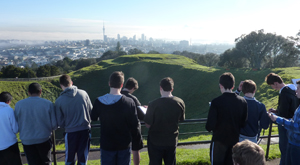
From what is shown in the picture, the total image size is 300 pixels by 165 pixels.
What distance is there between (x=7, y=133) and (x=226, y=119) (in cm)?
408

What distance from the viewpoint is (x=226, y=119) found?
3633 mm

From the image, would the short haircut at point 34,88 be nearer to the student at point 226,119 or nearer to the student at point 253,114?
the student at point 226,119

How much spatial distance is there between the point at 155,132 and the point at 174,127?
1.19ft

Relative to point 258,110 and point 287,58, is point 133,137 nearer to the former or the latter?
point 258,110

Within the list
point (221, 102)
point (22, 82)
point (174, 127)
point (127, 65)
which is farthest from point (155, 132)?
point (127, 65)

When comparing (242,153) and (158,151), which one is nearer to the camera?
(242,153)

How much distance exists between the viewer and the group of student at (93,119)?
143 inches

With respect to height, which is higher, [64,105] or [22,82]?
[64,105]

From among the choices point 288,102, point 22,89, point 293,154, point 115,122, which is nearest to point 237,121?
point 293,154

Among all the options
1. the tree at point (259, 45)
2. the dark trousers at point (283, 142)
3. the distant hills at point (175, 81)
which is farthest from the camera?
the tree at point (259, 45)

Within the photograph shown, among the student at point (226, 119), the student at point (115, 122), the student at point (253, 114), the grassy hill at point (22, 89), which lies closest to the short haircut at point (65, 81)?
the student at point (115, 122)

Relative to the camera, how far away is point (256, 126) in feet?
12.9

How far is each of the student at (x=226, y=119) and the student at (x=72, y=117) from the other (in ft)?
8.10

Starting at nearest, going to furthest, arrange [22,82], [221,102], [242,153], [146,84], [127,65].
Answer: [242,153], [221,102], [22,82], [146,84], [127,65]
